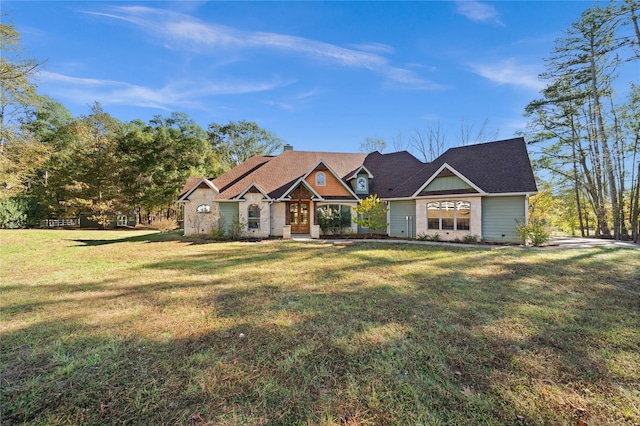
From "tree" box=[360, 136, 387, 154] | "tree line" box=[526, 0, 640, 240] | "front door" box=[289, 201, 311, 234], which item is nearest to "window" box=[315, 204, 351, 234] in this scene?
"front door" box=[289, 201, 311, 234]

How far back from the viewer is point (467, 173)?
1603 centimetres

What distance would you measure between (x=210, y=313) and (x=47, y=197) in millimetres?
41449

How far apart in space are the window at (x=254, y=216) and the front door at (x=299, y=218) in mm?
2449

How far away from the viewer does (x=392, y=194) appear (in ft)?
57.8

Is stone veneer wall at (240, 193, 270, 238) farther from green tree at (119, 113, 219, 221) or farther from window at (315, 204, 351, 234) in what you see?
green tree at (119, 113, 219, 221)

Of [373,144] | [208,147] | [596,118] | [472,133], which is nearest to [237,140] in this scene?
[208,147]

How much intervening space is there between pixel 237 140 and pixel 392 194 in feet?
105

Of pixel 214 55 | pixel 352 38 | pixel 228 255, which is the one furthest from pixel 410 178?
pixel 214 55

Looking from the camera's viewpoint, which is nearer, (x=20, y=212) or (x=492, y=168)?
(x=492, y=168)

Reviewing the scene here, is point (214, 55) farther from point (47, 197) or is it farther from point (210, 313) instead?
point (47, 197)

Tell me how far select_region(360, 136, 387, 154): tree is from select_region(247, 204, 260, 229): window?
24295 millimetres

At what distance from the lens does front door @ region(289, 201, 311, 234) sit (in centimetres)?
1847

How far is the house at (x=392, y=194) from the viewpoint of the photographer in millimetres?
14328

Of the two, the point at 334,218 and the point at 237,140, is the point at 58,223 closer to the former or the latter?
the point at 237,140
